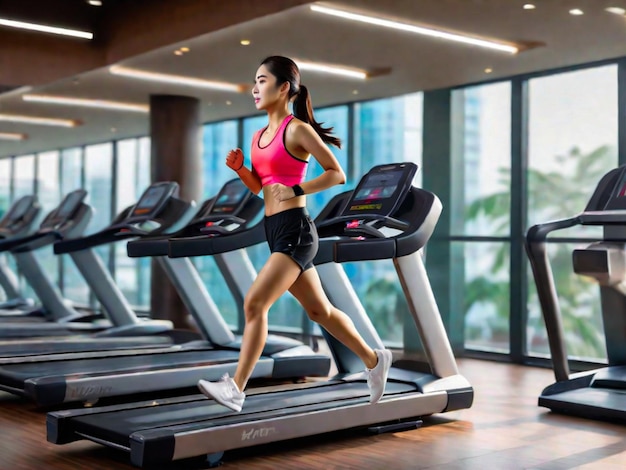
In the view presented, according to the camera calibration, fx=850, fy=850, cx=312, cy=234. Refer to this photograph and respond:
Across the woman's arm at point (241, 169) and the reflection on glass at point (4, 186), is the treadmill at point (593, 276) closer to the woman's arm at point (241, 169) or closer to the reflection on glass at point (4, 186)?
the woman's arm at point (241, 169)

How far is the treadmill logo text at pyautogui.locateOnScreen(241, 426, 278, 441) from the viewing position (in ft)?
11.5

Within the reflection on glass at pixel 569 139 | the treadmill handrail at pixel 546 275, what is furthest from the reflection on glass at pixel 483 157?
the treadmill handrail at pixel 546 275

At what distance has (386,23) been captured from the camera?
554 cm

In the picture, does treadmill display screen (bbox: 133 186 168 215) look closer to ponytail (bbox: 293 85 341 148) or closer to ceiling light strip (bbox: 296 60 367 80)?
ceiling light strip (bbox: 296 60 367 80)

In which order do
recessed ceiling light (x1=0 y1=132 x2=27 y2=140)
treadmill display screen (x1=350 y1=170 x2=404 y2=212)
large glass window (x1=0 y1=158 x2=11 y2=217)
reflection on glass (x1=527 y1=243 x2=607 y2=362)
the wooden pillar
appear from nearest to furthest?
treadmill display screen (x1=350 y1=170 x2=404 y2=212), reflection on glass (x1=527 y1=243 x2=607 y2=362), the wooden pillar, recessed ceiling light (x1=0 y1=132 x2=27 y2=140), large glass window (x1=0 y1=158 x2=11 y2=217)

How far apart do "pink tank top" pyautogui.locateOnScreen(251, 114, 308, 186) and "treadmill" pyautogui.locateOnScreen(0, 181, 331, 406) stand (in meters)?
1.33

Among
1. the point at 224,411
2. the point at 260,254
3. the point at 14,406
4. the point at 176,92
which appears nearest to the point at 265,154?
the point at 224,411

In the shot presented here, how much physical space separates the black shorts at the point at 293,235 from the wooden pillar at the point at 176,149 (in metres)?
5.33

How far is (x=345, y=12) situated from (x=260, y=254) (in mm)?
4829

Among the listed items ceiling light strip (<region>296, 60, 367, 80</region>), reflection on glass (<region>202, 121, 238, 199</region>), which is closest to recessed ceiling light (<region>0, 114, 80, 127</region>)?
reflection on glass (<region>202, 121, 238, 199</region>)

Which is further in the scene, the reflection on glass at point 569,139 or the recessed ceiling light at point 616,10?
the reflection on glass at point 569,139

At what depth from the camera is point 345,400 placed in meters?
4.03

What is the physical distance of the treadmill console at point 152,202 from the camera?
241 inches

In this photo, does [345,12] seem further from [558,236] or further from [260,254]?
[260,254]
